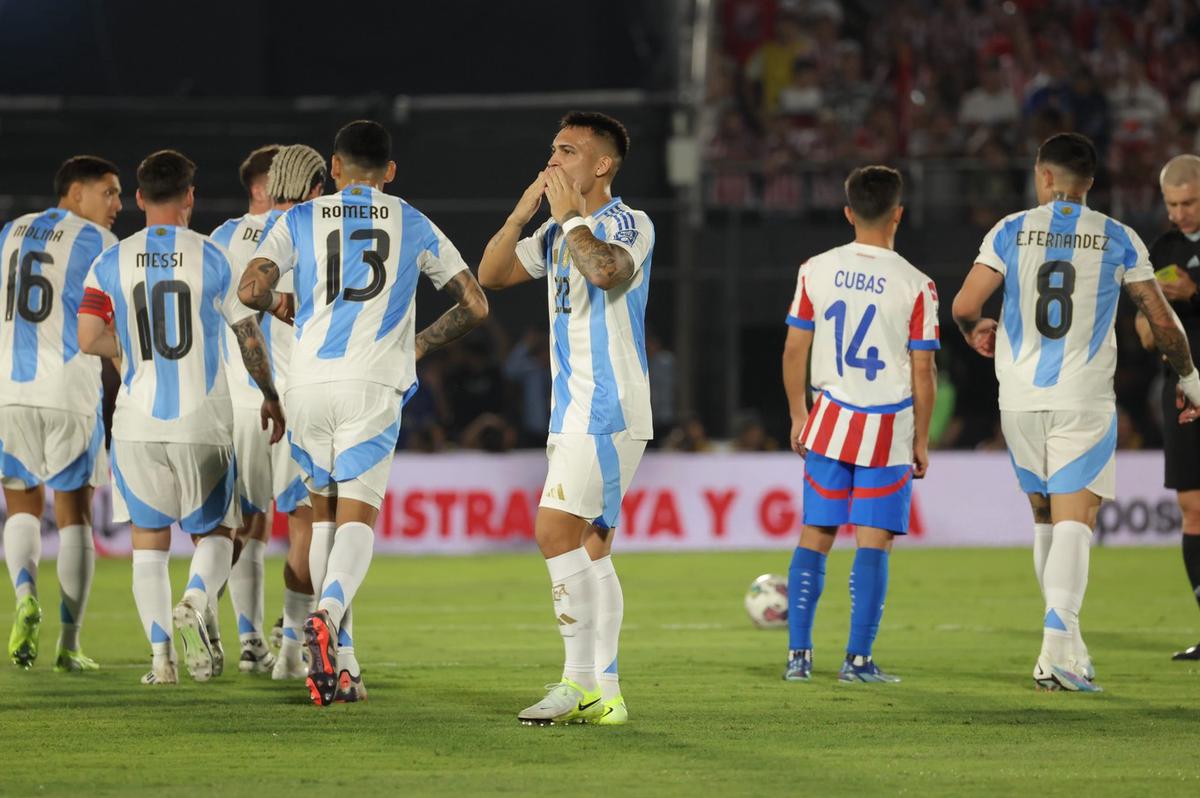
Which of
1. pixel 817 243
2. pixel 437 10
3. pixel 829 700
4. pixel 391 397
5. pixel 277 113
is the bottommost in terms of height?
pixel 829 700

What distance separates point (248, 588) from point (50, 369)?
160 cm

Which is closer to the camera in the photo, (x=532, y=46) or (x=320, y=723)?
(x=320, y=723)

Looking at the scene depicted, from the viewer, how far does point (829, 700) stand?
23.5 ft

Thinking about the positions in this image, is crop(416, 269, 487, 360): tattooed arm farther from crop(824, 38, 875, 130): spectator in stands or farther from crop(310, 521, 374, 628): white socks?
crop(824, 38, 875, 130): spectator in stands

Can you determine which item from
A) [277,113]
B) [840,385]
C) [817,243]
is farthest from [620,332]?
[277,113]

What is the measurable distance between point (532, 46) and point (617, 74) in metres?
1.12

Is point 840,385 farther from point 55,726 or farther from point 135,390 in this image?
point 55,726

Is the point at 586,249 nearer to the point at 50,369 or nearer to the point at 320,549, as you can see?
the point at 320,549

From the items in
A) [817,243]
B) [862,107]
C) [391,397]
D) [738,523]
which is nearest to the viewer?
[391,397]

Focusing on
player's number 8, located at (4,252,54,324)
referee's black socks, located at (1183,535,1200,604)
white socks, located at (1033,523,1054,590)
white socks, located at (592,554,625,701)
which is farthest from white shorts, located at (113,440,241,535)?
referee's black socks, located at (1183,535,1200,604)

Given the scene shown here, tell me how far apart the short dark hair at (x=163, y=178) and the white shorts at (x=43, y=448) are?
4.91 feet

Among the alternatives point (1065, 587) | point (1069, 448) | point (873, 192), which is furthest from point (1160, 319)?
point (873, 192)

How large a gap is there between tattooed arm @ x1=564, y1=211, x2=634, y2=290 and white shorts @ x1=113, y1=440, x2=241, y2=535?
2376 mm

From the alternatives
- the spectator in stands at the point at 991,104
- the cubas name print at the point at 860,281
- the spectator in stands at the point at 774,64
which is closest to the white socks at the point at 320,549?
the cubas name print at the point at 860,281
